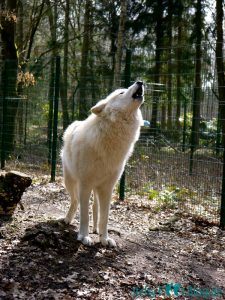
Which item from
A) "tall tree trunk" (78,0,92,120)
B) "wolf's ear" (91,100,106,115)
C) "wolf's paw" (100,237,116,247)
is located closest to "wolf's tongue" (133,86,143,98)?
"wolf's ear" (91,100,106,115)

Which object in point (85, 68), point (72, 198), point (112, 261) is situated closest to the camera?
point (112, 261)

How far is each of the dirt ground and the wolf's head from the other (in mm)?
1434

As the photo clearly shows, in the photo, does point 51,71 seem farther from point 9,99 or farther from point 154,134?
point 154,134

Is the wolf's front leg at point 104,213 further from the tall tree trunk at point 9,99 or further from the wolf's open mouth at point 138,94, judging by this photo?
the tall tree trunk at point 9,99

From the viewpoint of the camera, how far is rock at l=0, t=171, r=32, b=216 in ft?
15.4

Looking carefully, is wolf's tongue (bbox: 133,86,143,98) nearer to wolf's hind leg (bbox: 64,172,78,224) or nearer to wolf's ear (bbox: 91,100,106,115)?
wolf's ear (bbox: 91,100,106,115)

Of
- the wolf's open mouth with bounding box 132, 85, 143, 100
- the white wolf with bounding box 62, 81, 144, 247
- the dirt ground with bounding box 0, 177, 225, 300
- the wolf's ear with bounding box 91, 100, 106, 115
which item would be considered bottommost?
the dirt ground with bounding box 0, 177, 225, 300

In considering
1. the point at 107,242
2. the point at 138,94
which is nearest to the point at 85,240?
the point at 107,242

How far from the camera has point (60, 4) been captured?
15.3 meters

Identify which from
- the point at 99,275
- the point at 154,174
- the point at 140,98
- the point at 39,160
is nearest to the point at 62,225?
the point at 99,275

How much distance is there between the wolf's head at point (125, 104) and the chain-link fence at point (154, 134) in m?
1.80

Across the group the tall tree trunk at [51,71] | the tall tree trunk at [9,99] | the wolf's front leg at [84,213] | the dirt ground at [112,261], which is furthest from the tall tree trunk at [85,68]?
the wolf's front leg at [84,213]

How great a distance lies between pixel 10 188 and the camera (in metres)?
4.72

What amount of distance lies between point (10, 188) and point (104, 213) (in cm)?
123
